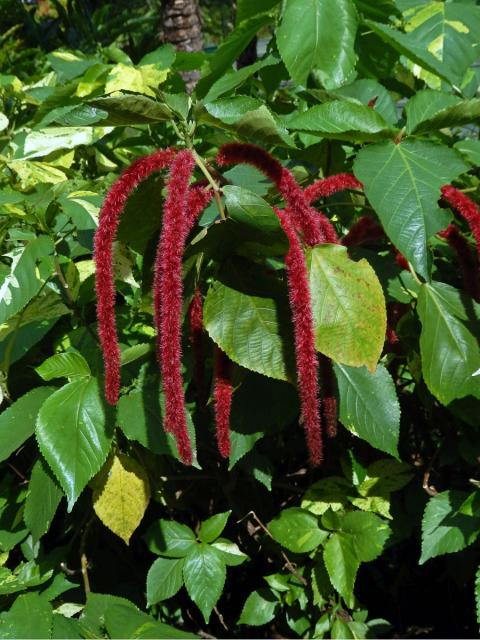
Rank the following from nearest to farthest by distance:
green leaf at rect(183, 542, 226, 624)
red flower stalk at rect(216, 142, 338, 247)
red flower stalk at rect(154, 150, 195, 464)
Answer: red flower stalk at rect(154, 150, 195, 464) → red flower stalk at rect(216, 142, 338, 247) → green leaf at rect(183, 542, 226, 624)

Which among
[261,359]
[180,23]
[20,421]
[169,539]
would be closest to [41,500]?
[20,421]

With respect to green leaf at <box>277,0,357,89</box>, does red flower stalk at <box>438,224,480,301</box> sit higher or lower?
lower

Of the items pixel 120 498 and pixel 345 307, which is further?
pixel 120 498

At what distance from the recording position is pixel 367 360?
3.40ft

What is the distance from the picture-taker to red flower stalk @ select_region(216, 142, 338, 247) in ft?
3.39

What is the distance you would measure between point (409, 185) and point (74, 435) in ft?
2.03

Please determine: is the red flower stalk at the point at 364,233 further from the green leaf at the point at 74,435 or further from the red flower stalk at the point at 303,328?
the green leaf at the point at 74,435

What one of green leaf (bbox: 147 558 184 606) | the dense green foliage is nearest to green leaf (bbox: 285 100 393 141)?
the dense green foliage

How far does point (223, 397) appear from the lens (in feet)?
3.59

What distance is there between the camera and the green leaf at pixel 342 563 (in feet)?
4.57

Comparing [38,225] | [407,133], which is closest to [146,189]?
[38,225]

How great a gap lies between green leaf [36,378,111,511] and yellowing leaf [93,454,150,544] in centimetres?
15

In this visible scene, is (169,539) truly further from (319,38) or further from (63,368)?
(319,38)

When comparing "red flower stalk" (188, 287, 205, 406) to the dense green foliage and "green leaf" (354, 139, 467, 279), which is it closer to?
the dense green foliage
